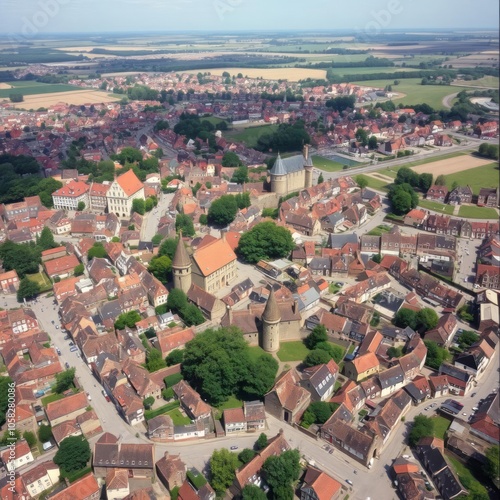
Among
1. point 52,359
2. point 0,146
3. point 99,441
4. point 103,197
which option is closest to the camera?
point 99,441

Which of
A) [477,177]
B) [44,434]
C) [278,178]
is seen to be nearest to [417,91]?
[477,177]

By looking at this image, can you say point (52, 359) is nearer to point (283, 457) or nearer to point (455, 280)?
point (283, 457)

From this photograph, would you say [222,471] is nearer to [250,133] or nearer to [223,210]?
[223,210]

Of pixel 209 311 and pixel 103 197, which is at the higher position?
pixel 103 197

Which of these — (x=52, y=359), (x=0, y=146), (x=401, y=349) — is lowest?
(x=401, y=349)

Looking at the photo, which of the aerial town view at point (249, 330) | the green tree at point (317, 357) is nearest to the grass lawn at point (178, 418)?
the aerial town view at point (249, 330)

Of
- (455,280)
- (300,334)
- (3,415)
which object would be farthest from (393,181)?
(3,415)

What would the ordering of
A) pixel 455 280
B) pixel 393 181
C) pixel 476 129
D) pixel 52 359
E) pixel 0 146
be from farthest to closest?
1. pixel 476 129
2. pixel 0 146
3. pixel 393 181
4. pixel 455 280
5. pixel 52 359

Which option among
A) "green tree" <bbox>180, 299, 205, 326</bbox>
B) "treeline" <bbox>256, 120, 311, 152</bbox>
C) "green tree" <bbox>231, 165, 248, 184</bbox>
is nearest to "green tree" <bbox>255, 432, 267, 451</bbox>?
"green tree" <bbox>180, 299, 205, 326</bbox>
